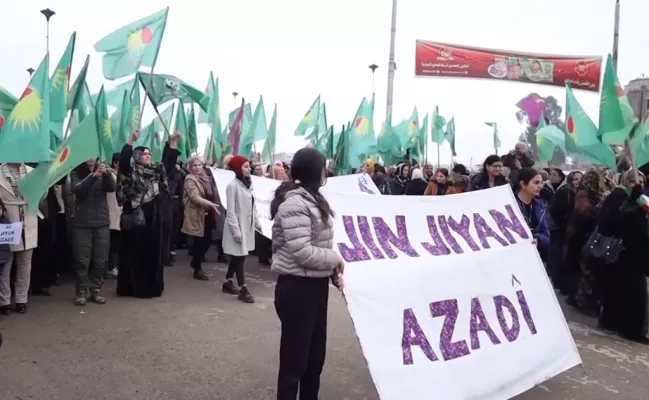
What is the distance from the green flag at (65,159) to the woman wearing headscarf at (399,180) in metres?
7.73

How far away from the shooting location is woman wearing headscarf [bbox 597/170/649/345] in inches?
219

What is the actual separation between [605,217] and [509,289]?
2324 millimetres

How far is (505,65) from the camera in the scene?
21469mm

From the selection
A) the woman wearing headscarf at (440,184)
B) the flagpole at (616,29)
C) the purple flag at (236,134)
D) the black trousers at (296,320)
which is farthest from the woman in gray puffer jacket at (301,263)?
the flagpole at (616,29)

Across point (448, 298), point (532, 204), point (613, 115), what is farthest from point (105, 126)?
point (613, 115)

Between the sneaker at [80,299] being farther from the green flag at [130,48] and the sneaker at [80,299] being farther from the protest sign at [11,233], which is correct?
the green flag at [130,48]

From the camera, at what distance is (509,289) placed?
13.3ft

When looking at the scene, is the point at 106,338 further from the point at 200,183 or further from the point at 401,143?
the point at 401,143

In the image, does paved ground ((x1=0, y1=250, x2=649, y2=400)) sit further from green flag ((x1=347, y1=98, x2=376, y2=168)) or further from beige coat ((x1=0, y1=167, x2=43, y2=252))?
green flag ((x1=347, y1=98, x2=376, y2=168))

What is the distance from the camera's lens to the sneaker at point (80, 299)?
6.08 m

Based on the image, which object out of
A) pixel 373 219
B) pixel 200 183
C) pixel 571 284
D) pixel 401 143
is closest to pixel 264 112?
pixel 401 143

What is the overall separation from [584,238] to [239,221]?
13.2 feet

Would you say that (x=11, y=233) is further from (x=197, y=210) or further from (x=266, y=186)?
(x=266, y=186)

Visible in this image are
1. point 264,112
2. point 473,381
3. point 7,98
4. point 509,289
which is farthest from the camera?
point 264,112
